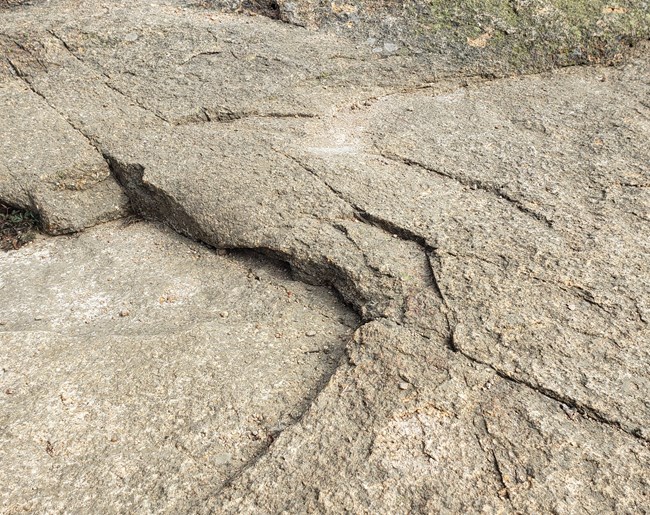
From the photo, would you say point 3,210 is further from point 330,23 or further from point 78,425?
point 330,23

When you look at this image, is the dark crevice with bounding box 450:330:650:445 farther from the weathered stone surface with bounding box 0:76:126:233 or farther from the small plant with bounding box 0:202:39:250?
the small plant with bounding box 0:202:39:250

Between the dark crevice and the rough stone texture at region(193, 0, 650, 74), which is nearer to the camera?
the dark crevice

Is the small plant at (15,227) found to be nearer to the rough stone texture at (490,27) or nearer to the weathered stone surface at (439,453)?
the weathered stone surface at (439,453)

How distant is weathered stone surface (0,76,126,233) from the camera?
2871mm

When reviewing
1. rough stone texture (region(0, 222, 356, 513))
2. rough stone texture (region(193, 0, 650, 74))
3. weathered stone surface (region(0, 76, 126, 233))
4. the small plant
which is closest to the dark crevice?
rough stone texture (region(0, 222, 356, 513))

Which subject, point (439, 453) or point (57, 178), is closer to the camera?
point (439, 453)

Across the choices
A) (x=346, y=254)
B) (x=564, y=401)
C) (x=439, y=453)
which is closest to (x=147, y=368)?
(x=346, y=254)

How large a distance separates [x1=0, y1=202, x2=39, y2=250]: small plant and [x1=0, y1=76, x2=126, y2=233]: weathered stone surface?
0.05 meters

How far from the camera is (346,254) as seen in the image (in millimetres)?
2299

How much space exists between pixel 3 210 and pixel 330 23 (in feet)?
6.61

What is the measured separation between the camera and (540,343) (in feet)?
6.30

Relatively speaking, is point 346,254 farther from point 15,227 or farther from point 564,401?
point 15,227

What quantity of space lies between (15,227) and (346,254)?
1504 millimetres

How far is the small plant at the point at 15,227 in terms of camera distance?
283 centimetres
